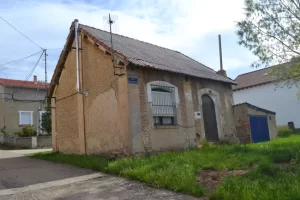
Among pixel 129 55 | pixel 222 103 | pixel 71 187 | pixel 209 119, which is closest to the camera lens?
pixel 71 187

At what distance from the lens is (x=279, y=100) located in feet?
84.3

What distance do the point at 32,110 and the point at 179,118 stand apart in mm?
18557

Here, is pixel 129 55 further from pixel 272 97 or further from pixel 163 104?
pixel 272 97

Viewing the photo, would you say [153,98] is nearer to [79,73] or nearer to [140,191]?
[79,73]

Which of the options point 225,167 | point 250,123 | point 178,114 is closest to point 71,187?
point 225,167

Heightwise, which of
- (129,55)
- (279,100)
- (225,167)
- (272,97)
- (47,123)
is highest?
(129,55)

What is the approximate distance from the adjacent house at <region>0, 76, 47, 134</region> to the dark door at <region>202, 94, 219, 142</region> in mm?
16561

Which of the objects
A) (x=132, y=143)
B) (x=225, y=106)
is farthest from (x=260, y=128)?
(x=132, y=143)

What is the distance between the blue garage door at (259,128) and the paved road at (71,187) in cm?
1036

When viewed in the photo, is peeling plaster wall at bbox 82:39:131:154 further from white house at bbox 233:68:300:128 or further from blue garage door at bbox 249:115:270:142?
white house at bbox 233:68:300:128

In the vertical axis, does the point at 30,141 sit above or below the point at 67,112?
below

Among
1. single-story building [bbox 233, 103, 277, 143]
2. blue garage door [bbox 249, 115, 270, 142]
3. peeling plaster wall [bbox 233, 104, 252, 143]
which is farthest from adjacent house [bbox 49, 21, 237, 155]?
blue garage door [bbox 249, 115, 270, 142]

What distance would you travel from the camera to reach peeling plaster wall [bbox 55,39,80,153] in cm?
1370

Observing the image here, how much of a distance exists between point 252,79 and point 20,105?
21.8 metres
